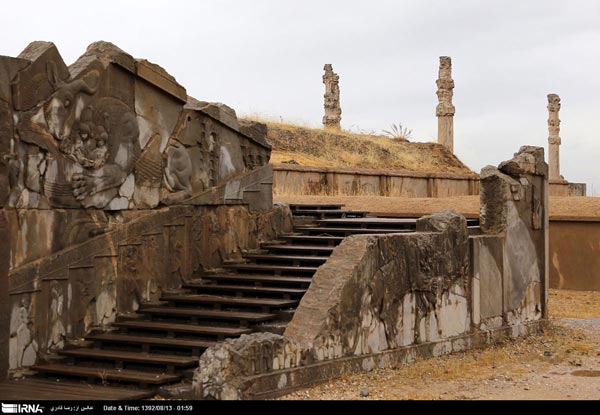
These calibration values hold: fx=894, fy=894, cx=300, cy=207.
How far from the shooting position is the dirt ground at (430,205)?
1842 cm

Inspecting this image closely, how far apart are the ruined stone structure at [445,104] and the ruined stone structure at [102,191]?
92.2 ft

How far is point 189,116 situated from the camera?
38.5ft

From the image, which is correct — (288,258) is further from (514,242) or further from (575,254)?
(575,254)

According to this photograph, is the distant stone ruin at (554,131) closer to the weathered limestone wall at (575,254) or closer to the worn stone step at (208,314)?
the weathered limestone wall at (575,254)

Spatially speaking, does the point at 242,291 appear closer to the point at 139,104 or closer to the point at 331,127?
the point at 139,104

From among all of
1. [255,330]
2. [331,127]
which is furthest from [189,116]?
[331,127]

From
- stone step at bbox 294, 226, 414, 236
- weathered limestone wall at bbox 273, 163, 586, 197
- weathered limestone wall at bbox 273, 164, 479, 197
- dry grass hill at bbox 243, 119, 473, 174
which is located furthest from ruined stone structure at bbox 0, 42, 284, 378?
dry grass hill at bbox 243, 119, 473, 174

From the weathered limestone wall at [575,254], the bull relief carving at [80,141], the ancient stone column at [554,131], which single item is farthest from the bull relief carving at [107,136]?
the ancient stone column at [554,131]

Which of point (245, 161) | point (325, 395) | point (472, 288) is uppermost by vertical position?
point (245, 161)

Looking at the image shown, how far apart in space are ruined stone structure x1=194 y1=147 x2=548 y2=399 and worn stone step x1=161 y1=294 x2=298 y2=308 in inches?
26.0

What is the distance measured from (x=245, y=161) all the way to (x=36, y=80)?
3.95 meters

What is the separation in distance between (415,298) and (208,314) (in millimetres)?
2567

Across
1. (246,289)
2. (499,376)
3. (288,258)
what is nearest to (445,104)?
(288,258)

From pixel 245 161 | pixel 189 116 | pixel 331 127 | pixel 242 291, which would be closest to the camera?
pixel 242 291
